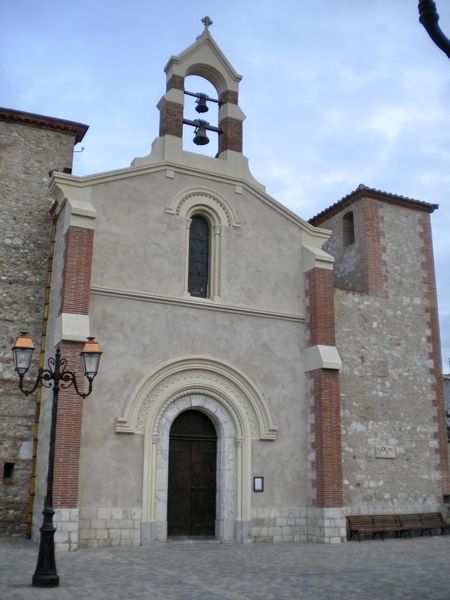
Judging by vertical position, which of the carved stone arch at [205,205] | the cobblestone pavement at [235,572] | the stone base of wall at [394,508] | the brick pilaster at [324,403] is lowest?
the cobblestone pavement at [235,572]

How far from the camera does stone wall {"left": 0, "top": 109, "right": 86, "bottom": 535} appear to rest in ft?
53.8

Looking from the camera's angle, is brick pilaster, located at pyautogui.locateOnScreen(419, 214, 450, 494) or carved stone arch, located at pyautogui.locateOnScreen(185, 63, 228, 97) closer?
carved stone arch, located at pyautogui.locateOnScreen(185, 63, 228, 97)

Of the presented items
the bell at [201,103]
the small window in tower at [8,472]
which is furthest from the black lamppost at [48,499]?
the bell at [201,103]

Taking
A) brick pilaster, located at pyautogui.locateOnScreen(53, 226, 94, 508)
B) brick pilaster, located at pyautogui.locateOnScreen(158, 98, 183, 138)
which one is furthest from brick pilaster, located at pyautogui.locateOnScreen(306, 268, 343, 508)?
brick pilaster, located at pyautogui.locateOnScreen(53, 226, 94, 508)

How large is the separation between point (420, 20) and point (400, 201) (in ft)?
53.6

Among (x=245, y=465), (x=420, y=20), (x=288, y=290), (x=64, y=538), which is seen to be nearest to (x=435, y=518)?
(x=245, y=465)

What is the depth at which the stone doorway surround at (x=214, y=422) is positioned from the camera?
604 inches

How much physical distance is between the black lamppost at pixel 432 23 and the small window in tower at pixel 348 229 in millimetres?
16546

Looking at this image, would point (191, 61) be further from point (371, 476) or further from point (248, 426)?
point (371, 476)

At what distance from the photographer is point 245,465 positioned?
1655 centimetres

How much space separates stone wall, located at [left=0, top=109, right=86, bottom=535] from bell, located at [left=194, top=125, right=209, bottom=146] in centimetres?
371

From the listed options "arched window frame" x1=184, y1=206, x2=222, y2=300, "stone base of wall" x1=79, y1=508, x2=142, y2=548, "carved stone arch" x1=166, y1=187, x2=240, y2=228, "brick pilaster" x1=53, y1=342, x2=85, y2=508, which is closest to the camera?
"brick pilaster" x1=53, y1=342, x2=85, y2=508

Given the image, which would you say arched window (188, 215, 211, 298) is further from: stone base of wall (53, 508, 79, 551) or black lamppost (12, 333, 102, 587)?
black lamppost (12, 333, 102, 587)

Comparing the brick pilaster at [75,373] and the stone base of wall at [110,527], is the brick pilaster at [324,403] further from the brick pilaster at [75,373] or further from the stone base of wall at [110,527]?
the brick pilaster at [75,373]
